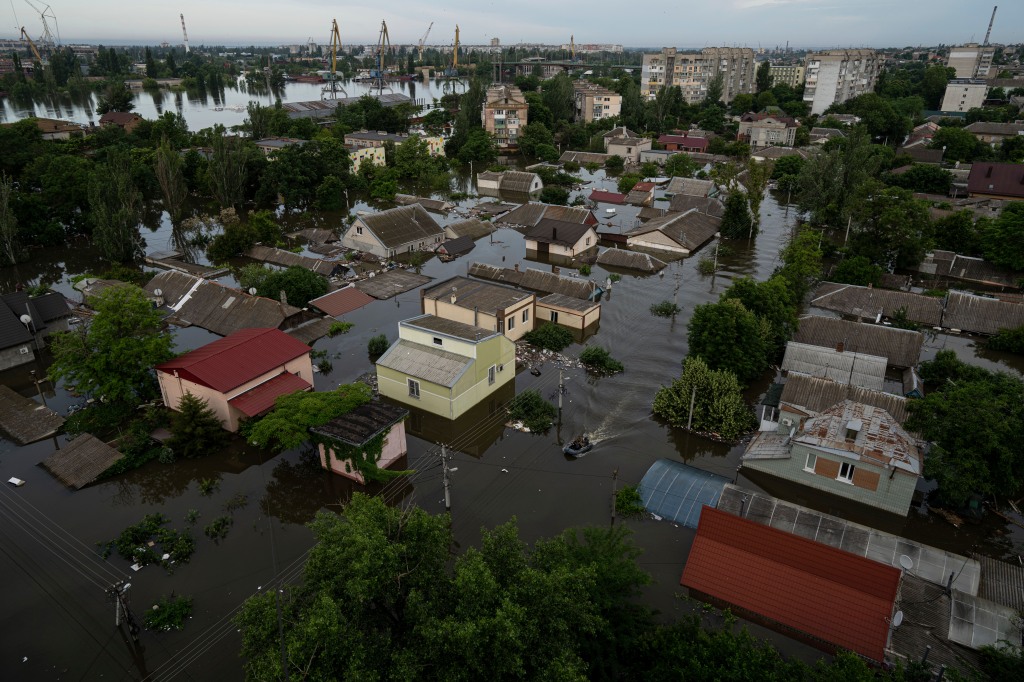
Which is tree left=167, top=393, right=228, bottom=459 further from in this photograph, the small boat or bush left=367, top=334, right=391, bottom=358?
the small boat

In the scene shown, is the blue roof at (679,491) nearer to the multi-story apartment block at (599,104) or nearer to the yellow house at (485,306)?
the yellow house at (485,306)

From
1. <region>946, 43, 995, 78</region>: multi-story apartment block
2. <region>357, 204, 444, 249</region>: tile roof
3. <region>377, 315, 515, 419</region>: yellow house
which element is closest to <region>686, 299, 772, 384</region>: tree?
<region>377, 315, 515, 419</region>: yellow house

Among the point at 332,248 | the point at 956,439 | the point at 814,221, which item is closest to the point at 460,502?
the point at 956,439

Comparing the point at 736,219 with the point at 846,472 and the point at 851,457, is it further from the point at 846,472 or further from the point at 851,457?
the point at 851,457

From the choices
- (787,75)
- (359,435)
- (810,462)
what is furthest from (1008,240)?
(787,75)

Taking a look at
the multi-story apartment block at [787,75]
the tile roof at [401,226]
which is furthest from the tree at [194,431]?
the multi-story apartment block at [787,75]
